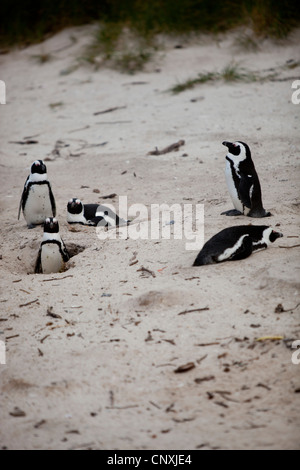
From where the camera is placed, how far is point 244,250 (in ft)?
11.6

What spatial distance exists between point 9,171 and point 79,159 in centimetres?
74

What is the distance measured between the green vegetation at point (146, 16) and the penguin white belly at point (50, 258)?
5393 mm

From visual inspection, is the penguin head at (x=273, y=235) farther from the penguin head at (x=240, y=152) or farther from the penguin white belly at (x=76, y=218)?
the penguin white belly at (x=76, y=218)

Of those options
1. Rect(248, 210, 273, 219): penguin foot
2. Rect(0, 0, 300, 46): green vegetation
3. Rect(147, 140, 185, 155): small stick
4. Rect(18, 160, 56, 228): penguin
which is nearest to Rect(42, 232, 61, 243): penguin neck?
Rect(18, 160, 56, 228): penguin

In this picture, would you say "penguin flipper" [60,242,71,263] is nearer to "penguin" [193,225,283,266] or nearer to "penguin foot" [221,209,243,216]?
"penguin" [193,225,283,266]

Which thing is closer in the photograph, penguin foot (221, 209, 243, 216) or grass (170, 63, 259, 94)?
penguin foot (221, 209, 243, 216)

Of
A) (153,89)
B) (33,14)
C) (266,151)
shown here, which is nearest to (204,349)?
(266,151)

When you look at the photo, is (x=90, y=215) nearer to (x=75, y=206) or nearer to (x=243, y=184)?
(x=75, y=206)

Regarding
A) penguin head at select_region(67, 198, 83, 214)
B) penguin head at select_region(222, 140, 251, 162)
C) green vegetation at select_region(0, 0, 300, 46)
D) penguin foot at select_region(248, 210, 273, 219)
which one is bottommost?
penguin head at select_region(67, 198, 83, 214)

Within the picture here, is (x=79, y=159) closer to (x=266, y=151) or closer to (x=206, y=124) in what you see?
(x=206, y=124)

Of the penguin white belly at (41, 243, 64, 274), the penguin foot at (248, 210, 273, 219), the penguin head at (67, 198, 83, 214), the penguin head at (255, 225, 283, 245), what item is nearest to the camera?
the penguin head at (255, 225, 283, 245)

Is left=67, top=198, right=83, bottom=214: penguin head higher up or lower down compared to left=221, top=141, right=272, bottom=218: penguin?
lower down

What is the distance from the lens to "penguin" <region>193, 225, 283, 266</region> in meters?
3.51

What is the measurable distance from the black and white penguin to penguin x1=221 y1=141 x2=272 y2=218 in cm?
89
